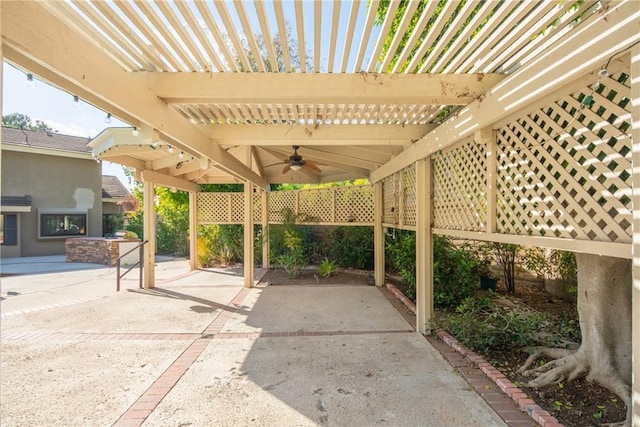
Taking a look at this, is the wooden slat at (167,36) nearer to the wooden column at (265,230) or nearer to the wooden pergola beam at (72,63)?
the wooden pergola beam at (72,63)

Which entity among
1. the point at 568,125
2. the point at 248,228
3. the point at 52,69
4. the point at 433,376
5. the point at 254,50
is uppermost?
the point at 254,50

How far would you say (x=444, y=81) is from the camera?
9.87 ft

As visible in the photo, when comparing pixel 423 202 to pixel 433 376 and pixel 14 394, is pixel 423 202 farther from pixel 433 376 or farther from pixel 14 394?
pixel 14 394

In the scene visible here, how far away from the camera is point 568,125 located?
89.7 inches

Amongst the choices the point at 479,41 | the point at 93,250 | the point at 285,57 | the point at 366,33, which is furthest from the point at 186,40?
the point at 93,250

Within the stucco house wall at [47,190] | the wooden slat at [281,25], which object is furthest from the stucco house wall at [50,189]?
the wooden slat at [281,25]

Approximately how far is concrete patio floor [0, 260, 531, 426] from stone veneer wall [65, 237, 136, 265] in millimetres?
5218

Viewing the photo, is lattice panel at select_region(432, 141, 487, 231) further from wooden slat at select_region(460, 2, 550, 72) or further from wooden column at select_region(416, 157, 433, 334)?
wooden slat at select_region(460, 2, 550, 72)

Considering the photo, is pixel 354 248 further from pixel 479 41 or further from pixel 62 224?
pixel 62 224

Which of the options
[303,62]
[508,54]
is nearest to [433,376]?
[508,54]


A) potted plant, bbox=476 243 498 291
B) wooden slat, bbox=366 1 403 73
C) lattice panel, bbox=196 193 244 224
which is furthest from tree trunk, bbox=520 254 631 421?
lattice panel, bbox=196 193 244 224

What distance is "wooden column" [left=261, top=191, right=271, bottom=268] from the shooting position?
30.7 ft

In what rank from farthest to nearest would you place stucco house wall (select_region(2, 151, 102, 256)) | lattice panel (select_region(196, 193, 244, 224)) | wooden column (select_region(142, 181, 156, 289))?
stucco house wall (select_region(2, 151, 102, 256))
lattice panel (select_region(196, 193, 244, 224))
wooden column (select_region(142, 181, 156, 289))

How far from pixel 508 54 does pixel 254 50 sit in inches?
84.0
